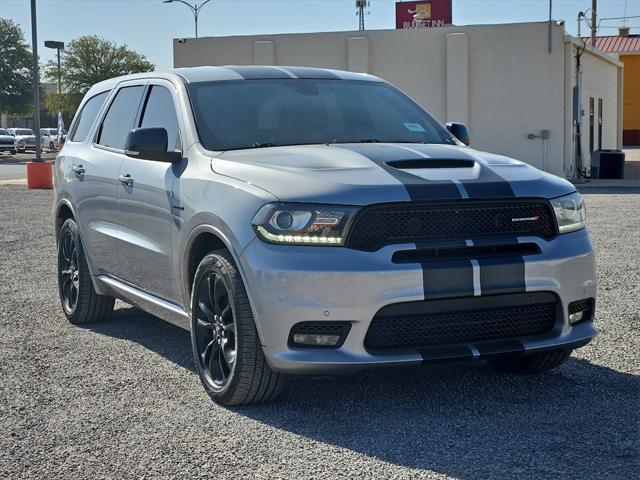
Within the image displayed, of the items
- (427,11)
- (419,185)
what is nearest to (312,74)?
(419,185)

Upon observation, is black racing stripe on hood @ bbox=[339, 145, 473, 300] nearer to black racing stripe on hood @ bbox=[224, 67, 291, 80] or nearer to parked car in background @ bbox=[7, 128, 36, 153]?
black racing stripe on hood @ bbox=[224, 67, 291, 80]

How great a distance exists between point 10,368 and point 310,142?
2279mm

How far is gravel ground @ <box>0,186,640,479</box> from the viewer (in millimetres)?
4285

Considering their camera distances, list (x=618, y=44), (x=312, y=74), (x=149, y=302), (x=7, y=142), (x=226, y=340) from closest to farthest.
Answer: (x=226, y=340)
(x=149, y=302)
(x=312, y=74)
(x=7, y=142)
(x=618, y=44)

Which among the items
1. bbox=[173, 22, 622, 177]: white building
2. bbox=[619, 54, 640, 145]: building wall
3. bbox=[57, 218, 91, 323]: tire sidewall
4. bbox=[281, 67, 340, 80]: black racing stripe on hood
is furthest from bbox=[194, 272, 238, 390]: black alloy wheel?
bbox=[619, 54, 640, 145]: building wall

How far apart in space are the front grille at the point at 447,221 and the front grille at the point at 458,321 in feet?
1.02

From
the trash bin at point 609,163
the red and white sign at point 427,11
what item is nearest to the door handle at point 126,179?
the trash bin at point 609,163

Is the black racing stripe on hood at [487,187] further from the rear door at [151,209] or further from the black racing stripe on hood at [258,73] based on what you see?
the black racing stripe on hood at [258,73]

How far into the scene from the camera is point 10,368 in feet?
20.6

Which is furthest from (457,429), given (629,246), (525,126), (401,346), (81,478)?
(525,126)

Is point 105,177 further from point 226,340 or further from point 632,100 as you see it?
point 632,100

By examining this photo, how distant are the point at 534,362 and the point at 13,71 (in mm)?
70147

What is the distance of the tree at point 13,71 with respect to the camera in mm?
70125

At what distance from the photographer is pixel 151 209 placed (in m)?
6.14
